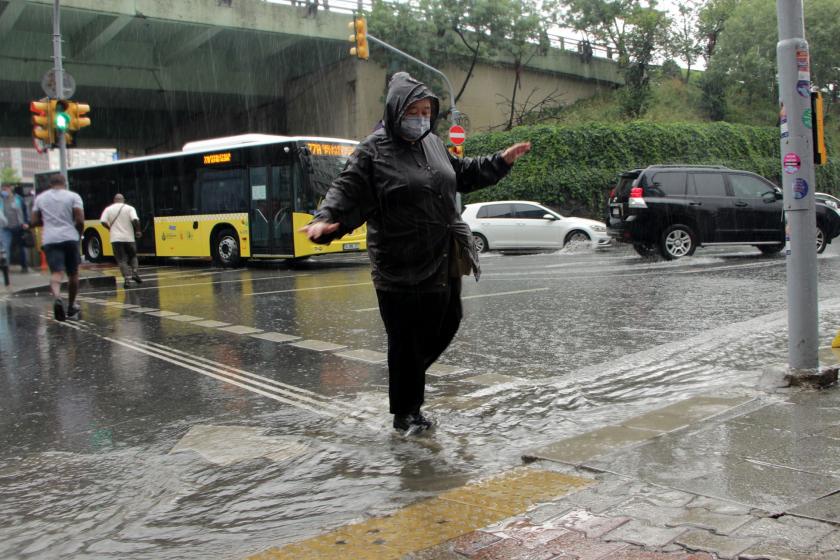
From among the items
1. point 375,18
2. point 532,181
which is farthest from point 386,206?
point 375,18

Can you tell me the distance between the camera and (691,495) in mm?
3236

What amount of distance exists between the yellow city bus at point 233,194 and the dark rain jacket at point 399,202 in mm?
13391

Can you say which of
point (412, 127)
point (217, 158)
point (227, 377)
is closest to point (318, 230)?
point (412, 127)

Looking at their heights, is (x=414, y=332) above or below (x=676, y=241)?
below

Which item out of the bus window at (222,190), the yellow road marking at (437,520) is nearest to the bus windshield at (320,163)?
the bus window at (222,190)

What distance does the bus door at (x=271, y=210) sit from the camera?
19281 mm

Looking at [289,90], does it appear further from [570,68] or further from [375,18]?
[570,68]

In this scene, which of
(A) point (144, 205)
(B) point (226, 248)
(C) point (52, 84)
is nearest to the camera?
(C) point (52, 84)

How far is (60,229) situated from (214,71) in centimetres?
2695

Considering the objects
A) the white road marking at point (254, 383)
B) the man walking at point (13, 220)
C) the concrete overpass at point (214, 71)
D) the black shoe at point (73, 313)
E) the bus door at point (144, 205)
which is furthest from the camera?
the concrete overpass at point (214, 71)

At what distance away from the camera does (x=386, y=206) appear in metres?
4.29

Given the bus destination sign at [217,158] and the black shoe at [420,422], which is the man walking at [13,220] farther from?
the black shoe at [420,422]

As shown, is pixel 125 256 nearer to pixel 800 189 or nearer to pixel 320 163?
pixel 320 163

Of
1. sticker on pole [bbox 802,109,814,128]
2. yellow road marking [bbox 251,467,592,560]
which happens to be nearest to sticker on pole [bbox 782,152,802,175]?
sticker on pole [bbox 802,109,814,128]
